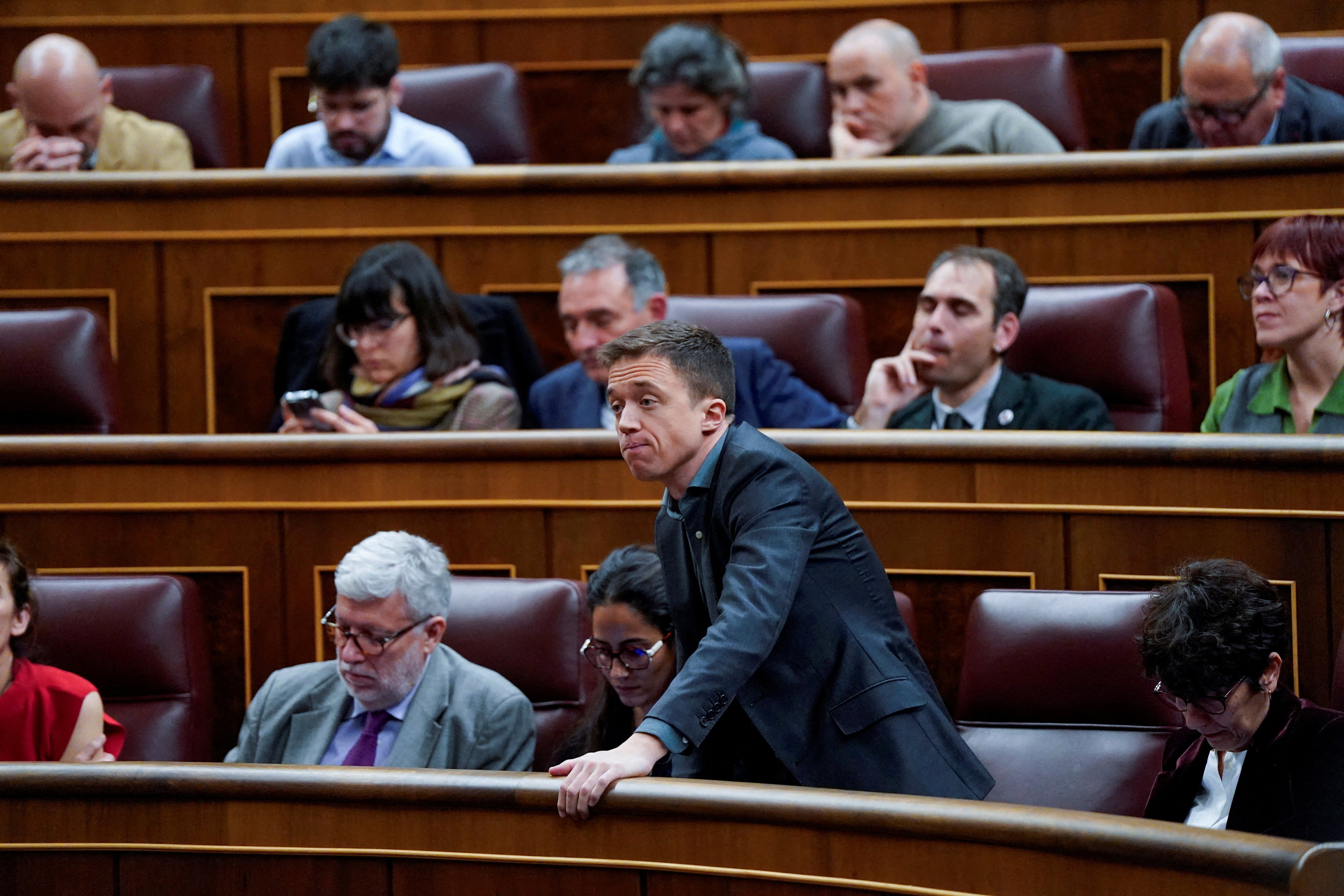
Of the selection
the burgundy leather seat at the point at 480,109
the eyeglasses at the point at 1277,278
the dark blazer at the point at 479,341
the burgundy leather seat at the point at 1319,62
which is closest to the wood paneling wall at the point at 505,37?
the burgundy leather seat at the point at 480,109

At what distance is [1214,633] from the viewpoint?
2.68ft

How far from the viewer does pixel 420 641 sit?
101cm

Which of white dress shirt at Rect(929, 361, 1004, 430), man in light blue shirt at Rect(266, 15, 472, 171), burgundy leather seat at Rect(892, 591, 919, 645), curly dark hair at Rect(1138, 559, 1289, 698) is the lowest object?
burgundy leather seat at Rect(892, 591, 919, 645)

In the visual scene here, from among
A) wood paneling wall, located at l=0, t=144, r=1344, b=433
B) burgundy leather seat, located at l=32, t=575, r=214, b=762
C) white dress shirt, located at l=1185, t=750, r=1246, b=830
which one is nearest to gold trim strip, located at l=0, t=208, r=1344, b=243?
wood paneling wall, located at l=0, t=144, r=1344, b=433

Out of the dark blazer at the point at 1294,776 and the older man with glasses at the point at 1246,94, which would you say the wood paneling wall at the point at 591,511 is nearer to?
the dark blazer at the point at 1294,776

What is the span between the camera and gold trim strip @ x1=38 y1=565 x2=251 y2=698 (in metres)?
1.17

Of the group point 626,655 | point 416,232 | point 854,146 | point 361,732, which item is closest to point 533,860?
point 626,655

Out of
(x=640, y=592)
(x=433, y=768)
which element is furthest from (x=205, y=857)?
(x=640, y=592)

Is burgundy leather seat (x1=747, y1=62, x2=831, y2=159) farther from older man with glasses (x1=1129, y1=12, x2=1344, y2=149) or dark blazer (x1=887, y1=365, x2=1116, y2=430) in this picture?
dark blazer (x1=887, y1=365, x2=1116, y2=430)

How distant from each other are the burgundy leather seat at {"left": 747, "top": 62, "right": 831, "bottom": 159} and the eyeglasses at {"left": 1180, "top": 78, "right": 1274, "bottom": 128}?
44 cm

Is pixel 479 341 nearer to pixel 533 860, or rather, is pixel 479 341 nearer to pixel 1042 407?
pixel 1042 407

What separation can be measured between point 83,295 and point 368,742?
2.16 ft

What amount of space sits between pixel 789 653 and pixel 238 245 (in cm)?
85

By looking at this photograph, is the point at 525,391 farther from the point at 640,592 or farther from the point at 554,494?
the point at 640,592
